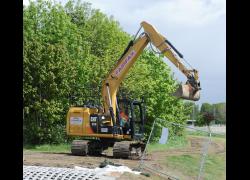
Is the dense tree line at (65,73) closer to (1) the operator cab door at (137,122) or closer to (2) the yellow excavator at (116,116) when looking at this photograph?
(2) the yellow excavator at (116,116)

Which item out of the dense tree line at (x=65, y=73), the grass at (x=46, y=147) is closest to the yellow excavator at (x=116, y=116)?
the grass at (x=46, y=147)

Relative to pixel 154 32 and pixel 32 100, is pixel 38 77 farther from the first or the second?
pixel 154 32

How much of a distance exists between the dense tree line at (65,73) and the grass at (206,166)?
13.2 metres

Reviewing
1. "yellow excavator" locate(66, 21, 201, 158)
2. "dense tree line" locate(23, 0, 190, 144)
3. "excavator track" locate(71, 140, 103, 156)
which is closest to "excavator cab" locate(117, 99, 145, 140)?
"yellow excavator" locate(66, 21, 201, 158)

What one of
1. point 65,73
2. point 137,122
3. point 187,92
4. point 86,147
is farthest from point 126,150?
point 65,73

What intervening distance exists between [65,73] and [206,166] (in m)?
15.9

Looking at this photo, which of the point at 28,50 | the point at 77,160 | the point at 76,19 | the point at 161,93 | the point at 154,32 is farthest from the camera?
the point at 76,19

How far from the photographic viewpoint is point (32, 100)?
26.3 meters

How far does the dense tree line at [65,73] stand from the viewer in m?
26.2

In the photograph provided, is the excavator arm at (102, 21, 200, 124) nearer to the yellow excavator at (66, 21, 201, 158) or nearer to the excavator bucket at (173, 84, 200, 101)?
the yellow excavator at (66, 21, 201, 158)
